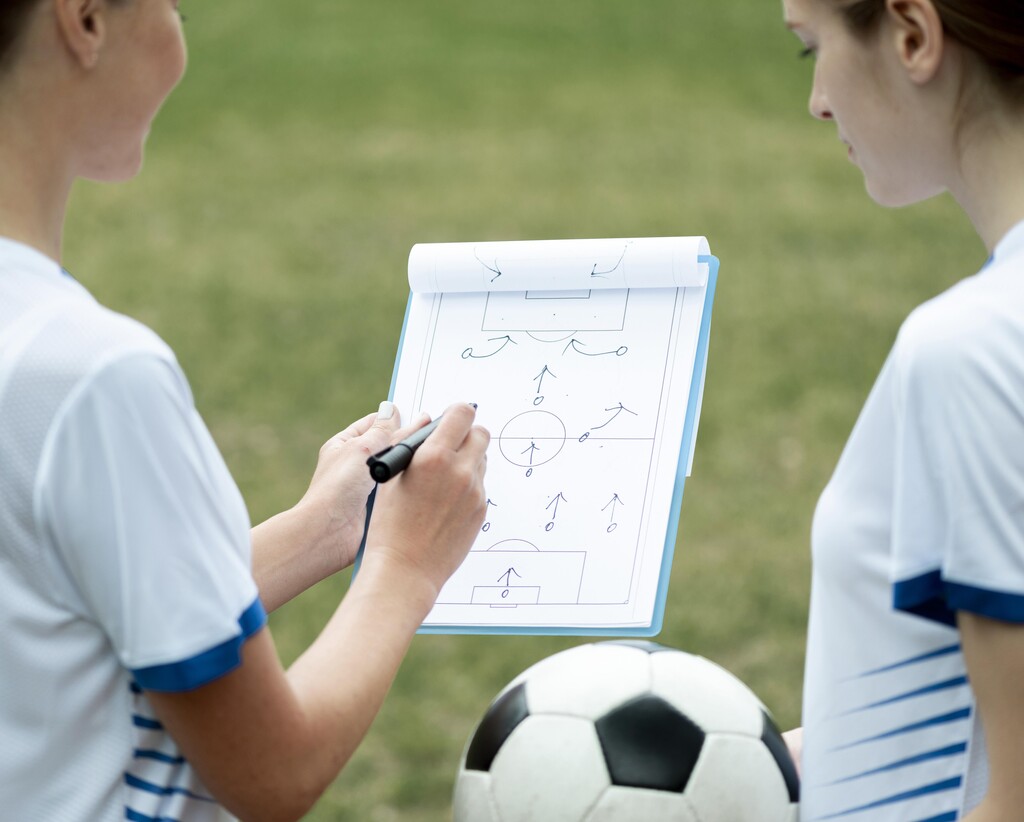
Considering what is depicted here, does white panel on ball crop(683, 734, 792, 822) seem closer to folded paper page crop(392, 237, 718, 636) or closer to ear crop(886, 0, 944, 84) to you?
folded paper page crop(392, 237, 718, 636)

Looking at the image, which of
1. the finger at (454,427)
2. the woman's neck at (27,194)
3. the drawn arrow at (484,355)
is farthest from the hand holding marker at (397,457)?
the woman's neck at (27,194)

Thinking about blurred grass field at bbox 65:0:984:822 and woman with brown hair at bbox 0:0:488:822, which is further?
blurred grass field at bbox 65:0:984:822

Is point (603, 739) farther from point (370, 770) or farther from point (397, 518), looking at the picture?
point (370, 770)

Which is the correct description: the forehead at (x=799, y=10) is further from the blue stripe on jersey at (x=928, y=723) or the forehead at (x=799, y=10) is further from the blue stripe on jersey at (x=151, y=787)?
the blue stripe on jersey at (x=151, y=787)

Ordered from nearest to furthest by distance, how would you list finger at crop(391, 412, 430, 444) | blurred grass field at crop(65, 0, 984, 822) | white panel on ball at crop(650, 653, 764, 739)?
white panel on ball at crop(650, 653, 764, 739)
finger at crop(391, 412, 430, 444)
blurred grass field at crop(65, 0, 984, 822)

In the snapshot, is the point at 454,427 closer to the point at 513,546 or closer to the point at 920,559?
the point at 513,546

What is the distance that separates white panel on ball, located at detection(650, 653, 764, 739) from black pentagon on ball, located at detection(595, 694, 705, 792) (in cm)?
2

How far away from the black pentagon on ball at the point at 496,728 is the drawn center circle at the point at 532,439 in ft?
1.02

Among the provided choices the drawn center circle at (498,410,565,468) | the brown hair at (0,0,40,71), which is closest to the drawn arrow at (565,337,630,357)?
the drawn center circle at (498,410,565,468)

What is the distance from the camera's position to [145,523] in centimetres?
140

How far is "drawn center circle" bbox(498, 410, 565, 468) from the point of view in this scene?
2.10 meters

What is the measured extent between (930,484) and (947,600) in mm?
113

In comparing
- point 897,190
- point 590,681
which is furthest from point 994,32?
point 590,681

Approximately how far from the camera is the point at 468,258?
220 cm
